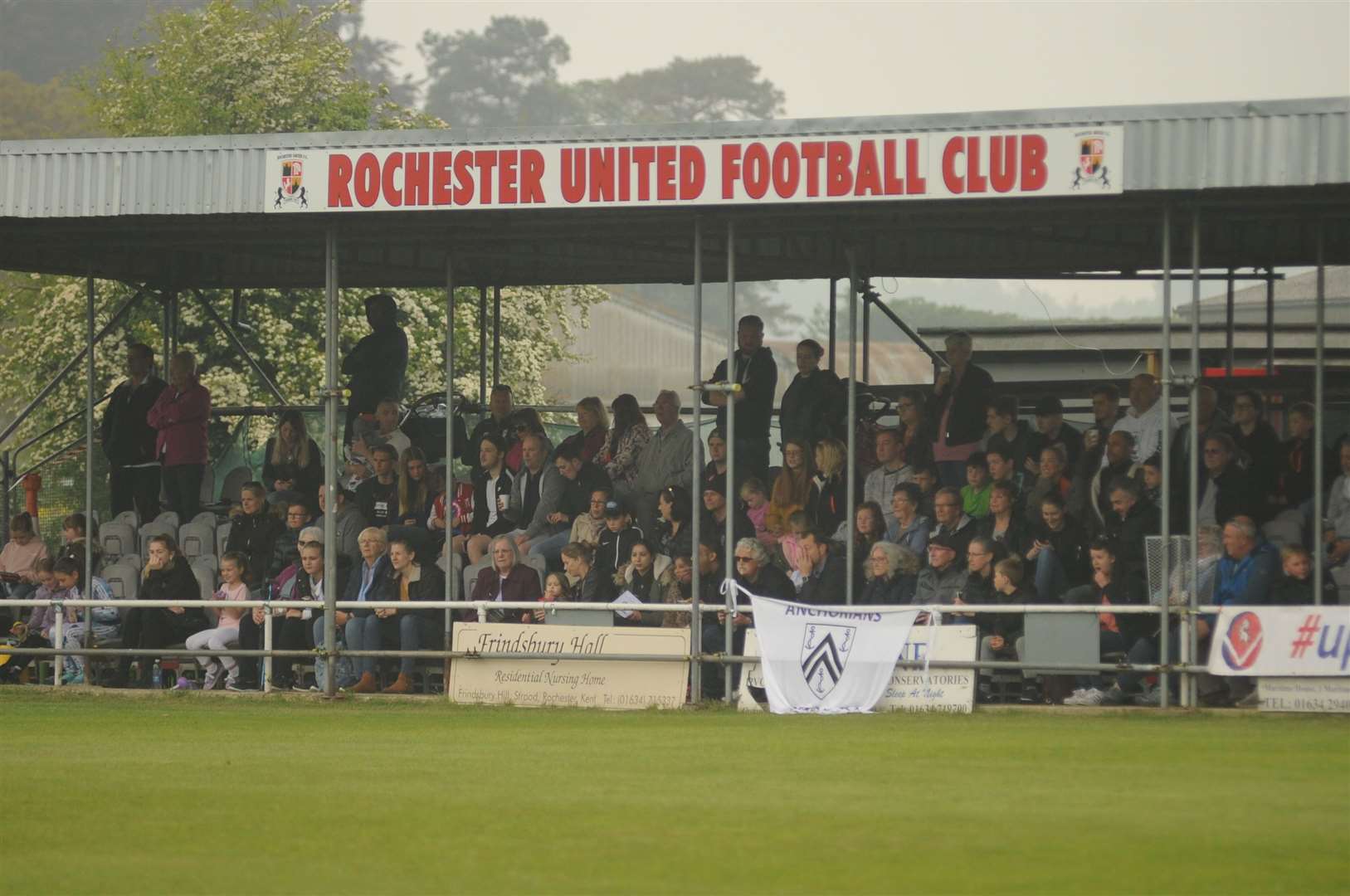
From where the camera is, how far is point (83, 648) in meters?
18.2

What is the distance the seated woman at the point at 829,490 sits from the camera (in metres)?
18.1

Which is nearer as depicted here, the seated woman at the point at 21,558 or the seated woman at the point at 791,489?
the seated woman at the point at 791,489

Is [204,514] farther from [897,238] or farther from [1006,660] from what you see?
[1006,660]

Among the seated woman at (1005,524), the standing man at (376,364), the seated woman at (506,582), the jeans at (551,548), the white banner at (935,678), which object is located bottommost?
the white banner at (935,678)

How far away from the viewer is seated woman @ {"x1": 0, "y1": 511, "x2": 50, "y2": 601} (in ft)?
66.7

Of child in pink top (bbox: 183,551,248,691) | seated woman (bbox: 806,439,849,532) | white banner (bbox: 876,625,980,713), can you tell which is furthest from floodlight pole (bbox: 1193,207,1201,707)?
child in pink top (bbox: 183,551,248,691)

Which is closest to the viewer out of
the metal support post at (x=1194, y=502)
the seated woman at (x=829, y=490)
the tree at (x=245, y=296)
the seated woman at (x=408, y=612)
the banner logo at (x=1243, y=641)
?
the banner logo at (x=1243, y=641)

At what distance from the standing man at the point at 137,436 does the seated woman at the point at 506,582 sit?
5.15m

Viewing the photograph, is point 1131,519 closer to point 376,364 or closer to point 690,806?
point 690,806

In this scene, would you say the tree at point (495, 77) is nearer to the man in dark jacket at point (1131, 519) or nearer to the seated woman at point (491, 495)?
the seated woman at point (491, 495)

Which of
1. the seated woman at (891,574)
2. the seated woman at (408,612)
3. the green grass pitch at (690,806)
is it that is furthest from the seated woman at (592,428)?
the green grass pitch at (690,806)

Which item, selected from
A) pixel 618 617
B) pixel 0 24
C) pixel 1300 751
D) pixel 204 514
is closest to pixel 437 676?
pixel 618 617

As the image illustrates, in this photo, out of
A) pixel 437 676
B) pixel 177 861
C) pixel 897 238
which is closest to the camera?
pixel 177 861

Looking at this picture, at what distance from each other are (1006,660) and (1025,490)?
2407 millimetres
